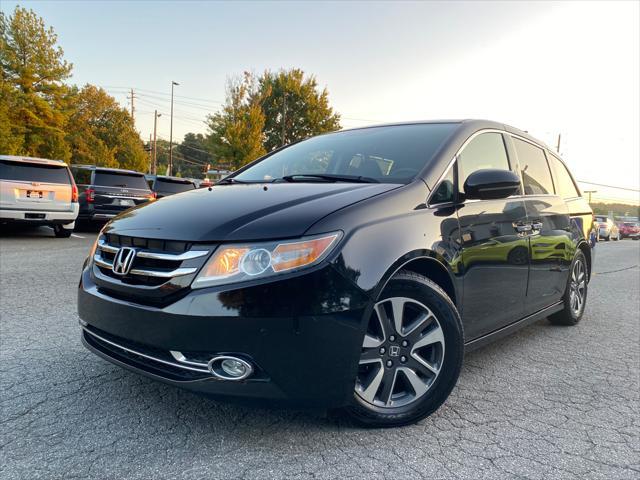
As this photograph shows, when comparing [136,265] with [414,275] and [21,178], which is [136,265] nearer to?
[414,275]

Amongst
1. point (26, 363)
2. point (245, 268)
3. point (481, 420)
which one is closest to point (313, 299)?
point (245, 268)

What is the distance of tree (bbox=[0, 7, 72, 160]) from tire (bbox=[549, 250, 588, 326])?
101ft

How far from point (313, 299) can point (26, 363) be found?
213 cm

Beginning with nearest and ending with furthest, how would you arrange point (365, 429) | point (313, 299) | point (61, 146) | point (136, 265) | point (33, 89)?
1. point (313, 299)
2. point (136, 265)
3. point (365, 429)
4. point (33, 89)
5. point (61, 146)

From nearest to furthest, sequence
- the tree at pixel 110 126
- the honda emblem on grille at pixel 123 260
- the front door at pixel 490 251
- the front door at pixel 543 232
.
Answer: the honda emblem on grille at pixel 123 260, the front door at pixel 490 251, the front door at pixel 543 232, the tree at pixel 110 126

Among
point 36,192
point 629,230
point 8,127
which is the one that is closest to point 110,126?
point 8,127

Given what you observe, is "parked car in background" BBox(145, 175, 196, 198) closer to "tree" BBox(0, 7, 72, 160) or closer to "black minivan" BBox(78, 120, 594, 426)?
"black minivan" BBox(78, 120, 594, 426)

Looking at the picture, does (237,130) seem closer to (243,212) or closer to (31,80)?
(31,80)

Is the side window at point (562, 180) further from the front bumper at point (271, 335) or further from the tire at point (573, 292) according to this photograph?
the front bumper at point (271, 335)

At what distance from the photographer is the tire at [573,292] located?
4.35 meters

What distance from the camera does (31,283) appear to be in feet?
18.0

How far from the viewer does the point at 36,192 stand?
9.70 metres

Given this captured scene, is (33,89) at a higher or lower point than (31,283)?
higher

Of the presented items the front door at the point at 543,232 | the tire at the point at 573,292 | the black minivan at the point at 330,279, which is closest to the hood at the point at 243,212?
the black minivan at the point at 330,279
